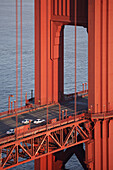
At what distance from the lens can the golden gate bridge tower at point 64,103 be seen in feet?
184

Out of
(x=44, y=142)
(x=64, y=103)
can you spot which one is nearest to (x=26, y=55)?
(x=64, y=103)

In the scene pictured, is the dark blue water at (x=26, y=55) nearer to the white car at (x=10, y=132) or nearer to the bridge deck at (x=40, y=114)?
the bridge deck at (x=40, y=114)

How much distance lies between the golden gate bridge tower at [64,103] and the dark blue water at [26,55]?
1264 centimetres

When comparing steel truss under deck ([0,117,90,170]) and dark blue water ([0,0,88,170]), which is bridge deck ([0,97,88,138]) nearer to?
steel truss under deck ([0,117,90,170])

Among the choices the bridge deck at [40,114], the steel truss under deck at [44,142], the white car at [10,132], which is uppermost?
the bridge deck at [40,114]

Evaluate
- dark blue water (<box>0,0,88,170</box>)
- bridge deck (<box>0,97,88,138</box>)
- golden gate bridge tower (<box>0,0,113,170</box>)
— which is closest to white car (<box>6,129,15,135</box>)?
bridge deck (<box>0,97,88,138</box>)

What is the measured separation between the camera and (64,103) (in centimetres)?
6744

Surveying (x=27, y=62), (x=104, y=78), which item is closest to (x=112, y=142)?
(x=104, y=78)

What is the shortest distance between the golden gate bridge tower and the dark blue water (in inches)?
498

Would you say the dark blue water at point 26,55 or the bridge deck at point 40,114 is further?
the dark blue water at point 26,55

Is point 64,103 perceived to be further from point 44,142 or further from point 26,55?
point 26,55

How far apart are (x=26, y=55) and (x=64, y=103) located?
236 feet

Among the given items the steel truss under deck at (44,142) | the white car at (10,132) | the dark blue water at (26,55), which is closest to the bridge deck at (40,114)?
the white car at (10,132)

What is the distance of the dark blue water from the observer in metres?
108
